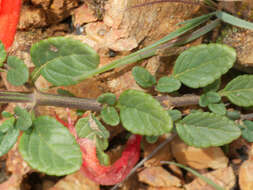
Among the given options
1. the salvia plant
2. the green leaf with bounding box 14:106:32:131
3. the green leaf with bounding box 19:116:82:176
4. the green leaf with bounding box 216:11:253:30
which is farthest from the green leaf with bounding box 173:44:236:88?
the green leaf with bounding box 14:106:32:131

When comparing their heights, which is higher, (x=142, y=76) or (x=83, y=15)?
(x=83, y=15)

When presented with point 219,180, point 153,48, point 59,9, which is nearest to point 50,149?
point 153,48

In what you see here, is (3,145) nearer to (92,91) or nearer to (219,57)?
(92,91)

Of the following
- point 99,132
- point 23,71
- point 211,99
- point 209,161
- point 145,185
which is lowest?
point 145,185

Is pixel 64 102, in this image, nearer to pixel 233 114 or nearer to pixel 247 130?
pixel 233 114

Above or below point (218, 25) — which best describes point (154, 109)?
below

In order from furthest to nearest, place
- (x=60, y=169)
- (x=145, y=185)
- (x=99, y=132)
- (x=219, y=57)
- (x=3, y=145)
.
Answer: (x=145, y=185), (x=99, y=132), (x=219, y=57), (x=3, y=145), (x=60, y=169)

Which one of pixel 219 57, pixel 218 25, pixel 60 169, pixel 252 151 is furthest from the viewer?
pixel 252 151

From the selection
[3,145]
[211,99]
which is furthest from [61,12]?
[211,99]
